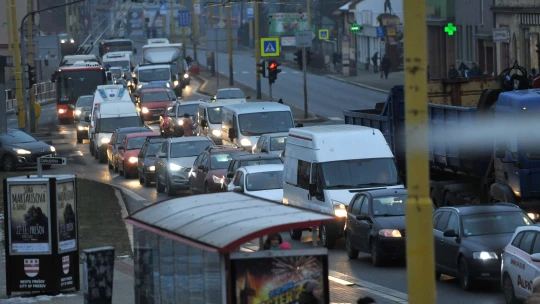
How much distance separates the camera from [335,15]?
11962cm

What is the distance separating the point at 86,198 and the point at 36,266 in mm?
12850

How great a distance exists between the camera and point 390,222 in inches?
793

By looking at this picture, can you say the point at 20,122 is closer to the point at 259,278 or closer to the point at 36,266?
the point at 36,266

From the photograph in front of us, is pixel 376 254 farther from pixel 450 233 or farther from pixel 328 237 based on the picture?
pixel 328 237

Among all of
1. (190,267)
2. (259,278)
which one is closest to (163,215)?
(190,267)

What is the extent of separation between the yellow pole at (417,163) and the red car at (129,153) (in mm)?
29693

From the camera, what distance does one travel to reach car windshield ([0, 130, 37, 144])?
39375 millimetres

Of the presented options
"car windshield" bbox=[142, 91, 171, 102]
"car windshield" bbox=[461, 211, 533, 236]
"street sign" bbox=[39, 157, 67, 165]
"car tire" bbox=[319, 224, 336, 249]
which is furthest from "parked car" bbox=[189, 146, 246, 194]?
"car windshield" bbox=[142, 91, 171, 102]

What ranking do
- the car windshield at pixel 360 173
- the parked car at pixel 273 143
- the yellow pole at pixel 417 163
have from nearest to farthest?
the yellow pole at pixel 417 163
the car windshield at pixel 360 173
the parked car at pixel 273 143

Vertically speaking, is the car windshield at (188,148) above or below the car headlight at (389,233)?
above

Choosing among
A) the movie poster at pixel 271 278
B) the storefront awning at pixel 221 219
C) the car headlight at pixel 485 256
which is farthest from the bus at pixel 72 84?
the movie poster at pixel 271 278

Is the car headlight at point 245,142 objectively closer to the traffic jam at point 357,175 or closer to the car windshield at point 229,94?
the traffic jam at point 357,175

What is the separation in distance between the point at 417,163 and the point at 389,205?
1300 cm

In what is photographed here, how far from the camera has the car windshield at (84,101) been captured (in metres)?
55.8
